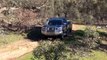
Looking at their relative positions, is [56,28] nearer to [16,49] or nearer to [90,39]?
[90,39]

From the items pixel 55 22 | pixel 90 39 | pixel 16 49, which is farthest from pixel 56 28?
pixel 16 49

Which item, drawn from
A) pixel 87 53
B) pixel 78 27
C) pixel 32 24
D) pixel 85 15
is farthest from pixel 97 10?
pixel 87 53

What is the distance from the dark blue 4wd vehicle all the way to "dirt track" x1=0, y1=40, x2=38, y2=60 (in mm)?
1499

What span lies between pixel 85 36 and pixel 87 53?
3.63 m

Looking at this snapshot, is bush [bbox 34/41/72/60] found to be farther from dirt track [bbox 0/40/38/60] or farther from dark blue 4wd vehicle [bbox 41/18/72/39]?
dark blue 4wd vehicle [bbox 41/18/72/39]

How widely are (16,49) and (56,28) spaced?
3.85 meters

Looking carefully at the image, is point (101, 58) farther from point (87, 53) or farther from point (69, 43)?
point (69, 43)

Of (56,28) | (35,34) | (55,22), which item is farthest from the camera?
(35,34)

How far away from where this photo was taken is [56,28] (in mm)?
26531

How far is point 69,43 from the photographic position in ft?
84.9

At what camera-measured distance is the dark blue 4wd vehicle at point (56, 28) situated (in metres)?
26.5

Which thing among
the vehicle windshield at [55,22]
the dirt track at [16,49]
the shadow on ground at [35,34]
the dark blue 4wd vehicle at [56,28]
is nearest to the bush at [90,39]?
the dark blue 4wd vehicle at [56,28]

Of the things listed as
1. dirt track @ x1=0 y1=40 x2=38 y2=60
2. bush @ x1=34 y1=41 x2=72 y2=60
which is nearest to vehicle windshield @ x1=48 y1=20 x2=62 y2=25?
dirt track @ x1=0 y1=40 x2=38 y2=60

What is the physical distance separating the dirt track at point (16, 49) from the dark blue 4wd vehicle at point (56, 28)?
1499mm
